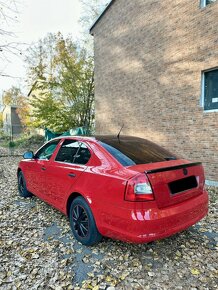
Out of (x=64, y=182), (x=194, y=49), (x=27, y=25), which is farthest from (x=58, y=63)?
(x=64, y=182)

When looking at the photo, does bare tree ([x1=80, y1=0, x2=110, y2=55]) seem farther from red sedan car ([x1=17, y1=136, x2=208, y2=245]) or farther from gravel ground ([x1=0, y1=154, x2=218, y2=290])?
gravel ground ([x1=0, y1=154, x2=218, y2=290])

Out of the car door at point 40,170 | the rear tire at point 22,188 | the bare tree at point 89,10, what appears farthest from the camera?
the bare tree at point 89,10

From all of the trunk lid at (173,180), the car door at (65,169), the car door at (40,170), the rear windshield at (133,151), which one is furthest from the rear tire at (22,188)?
the trunk lid at (173,180)

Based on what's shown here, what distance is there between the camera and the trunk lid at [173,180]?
105 inches

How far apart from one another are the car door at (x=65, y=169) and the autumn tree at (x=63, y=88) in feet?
41.7

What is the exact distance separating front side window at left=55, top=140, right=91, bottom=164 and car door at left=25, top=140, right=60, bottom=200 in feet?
1.10

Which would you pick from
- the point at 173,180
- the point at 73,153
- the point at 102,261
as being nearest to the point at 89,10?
the point at 73,153

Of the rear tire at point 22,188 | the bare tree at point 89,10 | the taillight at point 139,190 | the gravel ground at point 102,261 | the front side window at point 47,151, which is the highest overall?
the bare tree at point 89,10

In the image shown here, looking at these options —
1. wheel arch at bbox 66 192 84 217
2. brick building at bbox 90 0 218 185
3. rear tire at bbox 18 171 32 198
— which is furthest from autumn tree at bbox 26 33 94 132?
wheel arch at bbox 66 192 84 217

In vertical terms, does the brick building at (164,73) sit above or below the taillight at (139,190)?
above

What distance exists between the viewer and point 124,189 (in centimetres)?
264

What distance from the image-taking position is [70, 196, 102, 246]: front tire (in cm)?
312

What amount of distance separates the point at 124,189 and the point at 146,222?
0.42 metres

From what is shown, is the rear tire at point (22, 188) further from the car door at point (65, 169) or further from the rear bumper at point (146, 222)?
the rear bumper at point (146, 222)
